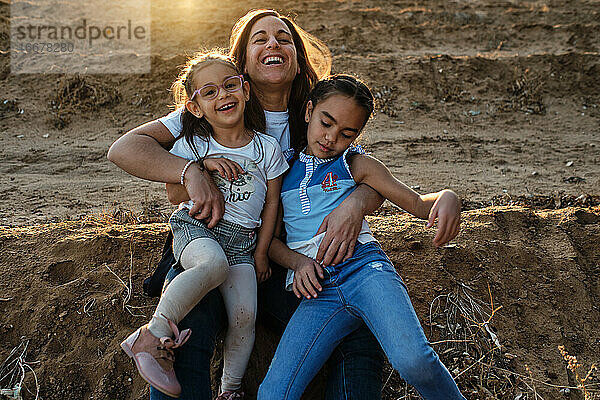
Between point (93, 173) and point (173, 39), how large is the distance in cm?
623

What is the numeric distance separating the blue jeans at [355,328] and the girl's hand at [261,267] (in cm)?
28

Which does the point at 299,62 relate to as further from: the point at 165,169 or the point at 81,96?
the point at 81,96

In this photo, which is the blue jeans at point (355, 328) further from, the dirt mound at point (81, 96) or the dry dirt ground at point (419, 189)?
the dirt mound at point (81, 96)

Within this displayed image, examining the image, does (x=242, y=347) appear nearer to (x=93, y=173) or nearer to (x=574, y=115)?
(x=93, y=173)

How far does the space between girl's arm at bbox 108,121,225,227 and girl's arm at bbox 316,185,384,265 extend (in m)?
0.48

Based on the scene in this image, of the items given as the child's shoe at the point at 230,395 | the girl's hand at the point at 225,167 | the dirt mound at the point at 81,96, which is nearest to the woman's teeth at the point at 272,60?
the girl's hand at the point at 225,167

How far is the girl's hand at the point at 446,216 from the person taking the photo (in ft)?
7.32

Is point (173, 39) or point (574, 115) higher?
point (173, 39)

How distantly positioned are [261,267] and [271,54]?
3.43 ft

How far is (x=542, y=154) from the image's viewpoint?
289 inches

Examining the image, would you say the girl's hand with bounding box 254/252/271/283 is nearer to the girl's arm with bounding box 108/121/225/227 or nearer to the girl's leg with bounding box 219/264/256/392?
the girl's leg with bounding box 219/264/256/392

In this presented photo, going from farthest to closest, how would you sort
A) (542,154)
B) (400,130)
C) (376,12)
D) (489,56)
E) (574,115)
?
(376,12), (489,56), (574,115), (400,130), (542,154)

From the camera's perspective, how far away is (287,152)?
283 centimetres

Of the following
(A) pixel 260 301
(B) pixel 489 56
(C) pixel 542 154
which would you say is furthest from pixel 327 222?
(B) pixel 489 56
